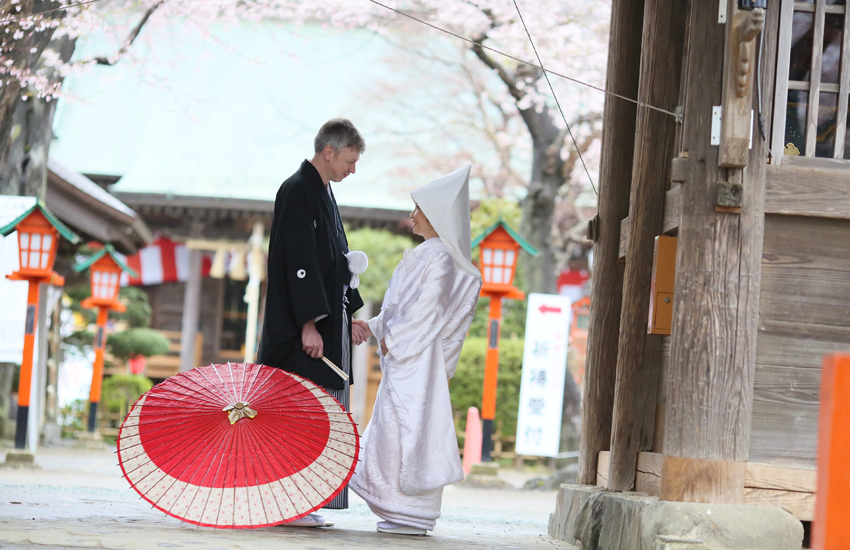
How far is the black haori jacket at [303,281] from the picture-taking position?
4164mm

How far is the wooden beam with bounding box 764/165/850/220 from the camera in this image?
Answer: 376cm

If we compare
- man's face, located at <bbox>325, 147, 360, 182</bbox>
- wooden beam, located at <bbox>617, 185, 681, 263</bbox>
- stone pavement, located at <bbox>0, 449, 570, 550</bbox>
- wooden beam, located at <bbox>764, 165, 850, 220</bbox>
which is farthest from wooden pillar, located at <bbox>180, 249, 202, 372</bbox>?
wooden beam, located at <bbox>764, 165, 850, 220</bbox>

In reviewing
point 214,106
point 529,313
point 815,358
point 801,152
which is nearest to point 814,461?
point 815,358

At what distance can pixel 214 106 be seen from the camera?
17000 mm

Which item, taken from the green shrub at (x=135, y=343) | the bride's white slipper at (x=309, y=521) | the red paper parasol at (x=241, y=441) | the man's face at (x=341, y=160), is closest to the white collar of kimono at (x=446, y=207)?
the man's face at (x=341, y=160)

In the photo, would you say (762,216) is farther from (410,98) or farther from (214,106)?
(214,106)

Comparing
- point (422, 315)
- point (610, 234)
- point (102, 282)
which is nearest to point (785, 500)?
point (422, 315)

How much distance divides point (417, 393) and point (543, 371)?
6.69 meters

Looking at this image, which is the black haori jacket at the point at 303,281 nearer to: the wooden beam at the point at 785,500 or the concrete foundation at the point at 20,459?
the wooden beam at the point at 785,500

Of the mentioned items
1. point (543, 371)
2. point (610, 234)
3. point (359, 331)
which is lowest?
point (543, 371)

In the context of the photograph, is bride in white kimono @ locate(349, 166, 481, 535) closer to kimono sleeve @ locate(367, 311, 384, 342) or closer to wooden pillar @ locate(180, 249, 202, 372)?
kimono sleeve @ locate(367, 311, 384, 342)

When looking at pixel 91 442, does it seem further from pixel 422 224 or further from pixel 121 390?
pixel 422 224

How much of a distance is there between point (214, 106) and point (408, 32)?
4008 mm

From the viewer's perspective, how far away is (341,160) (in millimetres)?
4359
